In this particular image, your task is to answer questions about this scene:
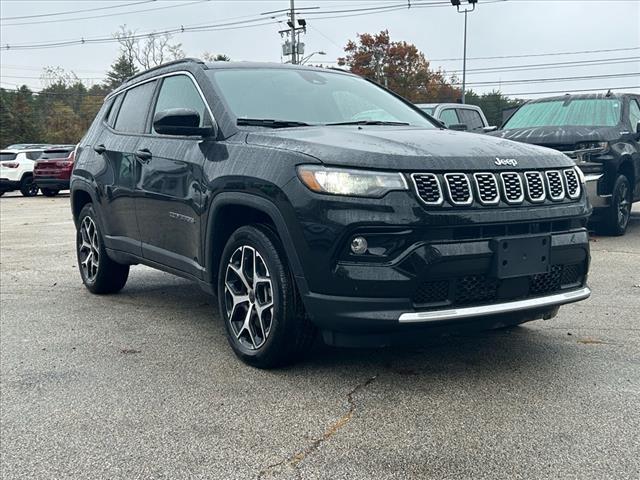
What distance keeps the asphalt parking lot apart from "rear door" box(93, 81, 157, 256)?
0.69 m

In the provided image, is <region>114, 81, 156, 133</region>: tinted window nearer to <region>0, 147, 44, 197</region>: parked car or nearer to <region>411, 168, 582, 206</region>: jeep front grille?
<region>411, 168, 582, 206</region>: jeep front grille

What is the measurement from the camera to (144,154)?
17.0 feet

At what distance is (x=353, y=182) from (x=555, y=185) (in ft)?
3.96

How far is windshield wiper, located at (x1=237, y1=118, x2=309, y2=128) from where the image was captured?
436 cm

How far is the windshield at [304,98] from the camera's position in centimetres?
455

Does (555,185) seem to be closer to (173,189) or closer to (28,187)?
(173,189)

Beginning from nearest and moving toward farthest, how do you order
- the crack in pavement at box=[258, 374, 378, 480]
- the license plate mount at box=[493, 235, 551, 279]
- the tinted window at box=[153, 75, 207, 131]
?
the crack in pavement at box=[258, 374, 378, 480] → the license plate mount at box=[493, 235, 551, 279] → the tinted window at box=[153, 75, 207, 131]

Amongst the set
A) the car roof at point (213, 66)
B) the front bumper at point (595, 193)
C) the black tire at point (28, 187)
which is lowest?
the black tire at point (28, 187)

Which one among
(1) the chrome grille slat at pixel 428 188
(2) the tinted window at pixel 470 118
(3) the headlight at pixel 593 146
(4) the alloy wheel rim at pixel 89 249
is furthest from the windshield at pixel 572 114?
(1) the chrome grille slat at pixel 428 188

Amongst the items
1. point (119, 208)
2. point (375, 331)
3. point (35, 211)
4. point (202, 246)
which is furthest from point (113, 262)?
point (35, 211)

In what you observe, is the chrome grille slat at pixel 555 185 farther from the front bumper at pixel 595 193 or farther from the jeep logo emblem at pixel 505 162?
the front bumper at pixel 595 193

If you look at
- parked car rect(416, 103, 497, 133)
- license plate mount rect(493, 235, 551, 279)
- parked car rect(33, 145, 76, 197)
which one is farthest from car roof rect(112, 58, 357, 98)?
parked car rect(33, 145, 76, 197)

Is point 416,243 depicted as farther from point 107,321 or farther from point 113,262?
point 113,262

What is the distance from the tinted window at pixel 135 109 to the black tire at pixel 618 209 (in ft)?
20.4
